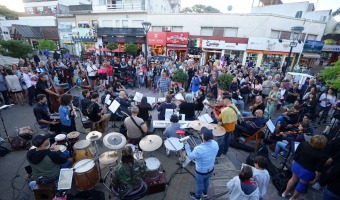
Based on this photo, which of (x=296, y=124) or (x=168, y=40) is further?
(x=168, y=40)

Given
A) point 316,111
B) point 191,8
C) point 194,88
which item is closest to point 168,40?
point 194,88

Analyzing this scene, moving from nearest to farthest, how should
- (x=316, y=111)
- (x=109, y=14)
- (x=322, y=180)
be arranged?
1. (x=322, y=180)
2. (x=316, y=111)
3. (x=109, y=14)

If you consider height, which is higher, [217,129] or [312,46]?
[312,46]

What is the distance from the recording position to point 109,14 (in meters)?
24.6

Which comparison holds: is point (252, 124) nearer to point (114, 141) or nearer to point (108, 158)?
point (114, 141)

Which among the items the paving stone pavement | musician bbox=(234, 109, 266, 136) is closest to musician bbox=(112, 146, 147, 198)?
the paving stone pavement

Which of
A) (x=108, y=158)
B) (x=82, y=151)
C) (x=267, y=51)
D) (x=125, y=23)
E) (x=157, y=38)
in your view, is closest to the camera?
(x=108, y=158)

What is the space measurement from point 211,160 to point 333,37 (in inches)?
1326

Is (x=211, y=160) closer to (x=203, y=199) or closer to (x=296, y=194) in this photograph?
(x=203, y=199)

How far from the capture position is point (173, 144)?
4473mm

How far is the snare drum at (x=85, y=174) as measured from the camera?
3.66 m

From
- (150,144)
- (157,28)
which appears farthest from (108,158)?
(157,28)

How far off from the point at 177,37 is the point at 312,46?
58.2 feet

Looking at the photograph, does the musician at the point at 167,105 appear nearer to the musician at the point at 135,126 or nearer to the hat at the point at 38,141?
the musician at the point at 135,126
